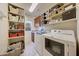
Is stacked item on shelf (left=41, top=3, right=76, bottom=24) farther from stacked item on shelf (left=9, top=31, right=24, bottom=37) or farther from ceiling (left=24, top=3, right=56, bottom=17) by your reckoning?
stacked item on shelf (left=9, top=31, right=24, bottom=37)

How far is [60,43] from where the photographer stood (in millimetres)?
1093

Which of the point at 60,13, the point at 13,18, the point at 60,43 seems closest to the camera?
the point at 60,43

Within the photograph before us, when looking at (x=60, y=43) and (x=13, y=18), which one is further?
(x=13, y=18)

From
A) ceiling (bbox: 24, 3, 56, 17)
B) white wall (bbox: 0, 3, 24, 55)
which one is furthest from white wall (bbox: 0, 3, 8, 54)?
ceiling (bbox: 24, 3, 56, 17)

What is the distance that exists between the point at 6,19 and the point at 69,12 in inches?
35.9

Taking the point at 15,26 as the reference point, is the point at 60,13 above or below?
above

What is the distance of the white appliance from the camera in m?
0.98

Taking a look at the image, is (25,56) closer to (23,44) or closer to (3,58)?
(23,44)

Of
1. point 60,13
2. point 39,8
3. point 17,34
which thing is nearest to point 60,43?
point 60,13

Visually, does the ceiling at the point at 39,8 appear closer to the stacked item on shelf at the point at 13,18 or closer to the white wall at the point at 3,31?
the stacked item on shelf at the point at 13,18

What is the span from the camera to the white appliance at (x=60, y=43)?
980 millimetres

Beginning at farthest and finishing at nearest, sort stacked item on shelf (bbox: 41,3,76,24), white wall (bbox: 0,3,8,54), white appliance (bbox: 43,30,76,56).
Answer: white wall (bbox: 0,3,8,54) → stacked item on shelf (bbox: 41,3,76,24) → white appliance (bbox: 43,30,76,56)

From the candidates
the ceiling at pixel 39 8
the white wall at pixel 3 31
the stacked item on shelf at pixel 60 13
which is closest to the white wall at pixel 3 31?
the white wall at pixel 3 31

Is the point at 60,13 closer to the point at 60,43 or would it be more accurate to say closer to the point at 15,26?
the point at 60,43
